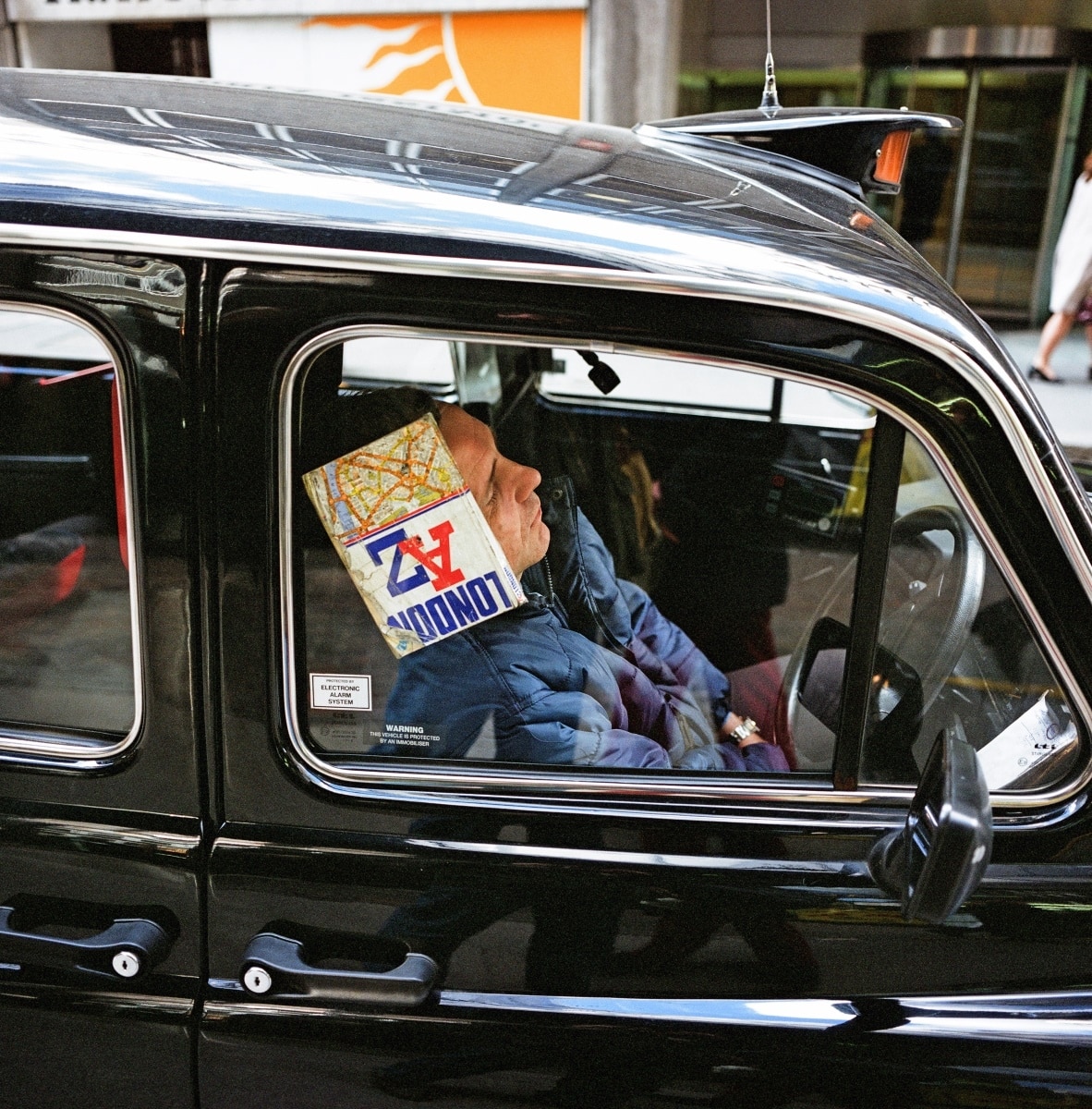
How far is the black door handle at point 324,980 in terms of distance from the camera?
1.24 meters

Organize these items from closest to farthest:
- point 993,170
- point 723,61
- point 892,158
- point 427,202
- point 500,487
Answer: point 427,202
point 500,487
point 892,158
point 723,61
point 993,170

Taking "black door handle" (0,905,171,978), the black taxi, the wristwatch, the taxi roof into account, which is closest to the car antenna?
the taxi roof

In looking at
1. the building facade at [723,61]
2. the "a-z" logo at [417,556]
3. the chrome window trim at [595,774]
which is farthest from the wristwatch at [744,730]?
the building facade at [723,61]

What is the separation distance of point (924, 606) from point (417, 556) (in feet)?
2.38

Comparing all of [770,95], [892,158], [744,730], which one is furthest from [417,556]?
[770,95]

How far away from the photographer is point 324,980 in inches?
48.9

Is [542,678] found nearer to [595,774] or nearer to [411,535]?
[595,774]

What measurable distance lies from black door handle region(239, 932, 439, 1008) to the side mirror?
1.83 ft

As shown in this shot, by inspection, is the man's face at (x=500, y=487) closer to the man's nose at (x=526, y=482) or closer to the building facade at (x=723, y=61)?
the man's nose at (x=526, y=482)

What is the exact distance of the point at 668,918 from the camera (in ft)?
4.18

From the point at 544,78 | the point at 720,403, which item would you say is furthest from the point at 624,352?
the point at 544,78

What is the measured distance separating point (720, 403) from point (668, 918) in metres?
→ 1.62

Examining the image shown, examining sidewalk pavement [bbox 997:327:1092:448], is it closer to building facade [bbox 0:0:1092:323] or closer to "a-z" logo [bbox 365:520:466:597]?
building facade [bbox 0:0:1092:323]

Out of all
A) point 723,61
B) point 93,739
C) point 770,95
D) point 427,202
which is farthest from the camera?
point 723,61
